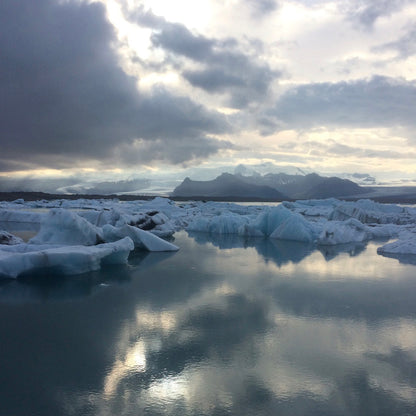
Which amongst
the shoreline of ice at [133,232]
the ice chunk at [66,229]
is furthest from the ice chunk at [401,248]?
the ice chunk at [66,229]

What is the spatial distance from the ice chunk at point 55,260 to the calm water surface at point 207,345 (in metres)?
0.26

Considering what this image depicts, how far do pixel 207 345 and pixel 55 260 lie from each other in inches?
162

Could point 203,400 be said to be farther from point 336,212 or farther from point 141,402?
point 336,212

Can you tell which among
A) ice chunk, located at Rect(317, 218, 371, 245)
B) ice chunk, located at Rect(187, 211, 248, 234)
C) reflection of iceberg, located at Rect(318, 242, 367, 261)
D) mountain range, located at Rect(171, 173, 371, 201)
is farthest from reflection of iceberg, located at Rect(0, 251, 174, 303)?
mountain range, located at Rect(171, 173, 371, 201)

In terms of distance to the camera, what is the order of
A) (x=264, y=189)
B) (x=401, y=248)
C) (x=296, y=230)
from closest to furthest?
(x=401, y=248)
(x=296, y=230)
(x=264, y=189)

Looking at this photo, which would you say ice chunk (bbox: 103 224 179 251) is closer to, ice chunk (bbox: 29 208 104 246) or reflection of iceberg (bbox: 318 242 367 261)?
ice chunk (bbox: 29 208 104 246)

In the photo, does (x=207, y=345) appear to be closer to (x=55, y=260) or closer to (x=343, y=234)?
(x=55, y=260)

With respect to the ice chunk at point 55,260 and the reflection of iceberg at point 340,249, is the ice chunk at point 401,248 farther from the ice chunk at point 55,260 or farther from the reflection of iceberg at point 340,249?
the ice chunk at point 55,260

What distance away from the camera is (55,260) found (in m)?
6.63

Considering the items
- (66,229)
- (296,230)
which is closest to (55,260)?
(66,229)

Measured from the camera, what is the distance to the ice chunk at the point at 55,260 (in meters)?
6.47

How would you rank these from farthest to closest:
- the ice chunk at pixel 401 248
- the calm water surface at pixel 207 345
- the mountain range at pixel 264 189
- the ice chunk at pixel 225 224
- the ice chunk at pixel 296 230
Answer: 1. the mountain range at pixel 264 189
2. the ice chunk at pixel 225 224
3. the ice chunk at pixel 296 230
4. the ice chunk at pixel 401 248
5. the calm water surface at pixel 207 345

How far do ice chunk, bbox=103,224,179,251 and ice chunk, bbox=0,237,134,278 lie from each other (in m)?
2.40

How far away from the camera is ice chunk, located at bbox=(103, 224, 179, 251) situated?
1013 cm
